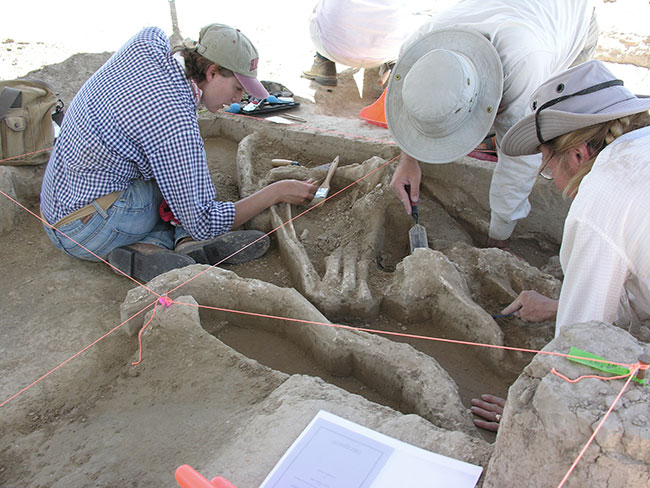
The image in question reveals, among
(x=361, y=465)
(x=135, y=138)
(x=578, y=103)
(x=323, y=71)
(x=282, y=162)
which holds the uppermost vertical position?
(x=578, y=103)

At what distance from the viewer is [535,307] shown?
215 centimetres

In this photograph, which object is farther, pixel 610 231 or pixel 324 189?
pixel 324 189

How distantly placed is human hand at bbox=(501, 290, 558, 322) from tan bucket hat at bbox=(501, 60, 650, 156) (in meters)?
0.69

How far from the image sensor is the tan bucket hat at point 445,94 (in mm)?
2420

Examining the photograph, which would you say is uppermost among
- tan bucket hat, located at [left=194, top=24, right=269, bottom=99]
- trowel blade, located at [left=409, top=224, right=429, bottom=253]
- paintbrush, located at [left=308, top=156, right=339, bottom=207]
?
tan bucket hat, located at [left=194, top=24, right=269, bottom=99]

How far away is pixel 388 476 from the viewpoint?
4.47 feet

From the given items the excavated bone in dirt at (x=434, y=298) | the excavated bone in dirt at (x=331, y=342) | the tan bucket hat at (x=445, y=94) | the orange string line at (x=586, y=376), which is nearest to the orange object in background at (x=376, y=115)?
the tan bucket hat at (x=445, y=94)

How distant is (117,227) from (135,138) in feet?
1.72

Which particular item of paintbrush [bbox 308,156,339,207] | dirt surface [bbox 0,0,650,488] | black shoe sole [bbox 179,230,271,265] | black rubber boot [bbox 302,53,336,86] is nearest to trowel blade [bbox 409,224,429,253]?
dirt surface [bbox 0,0,650,488]

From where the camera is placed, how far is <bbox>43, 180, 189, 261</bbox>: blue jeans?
2660mm

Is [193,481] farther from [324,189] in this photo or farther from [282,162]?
[282,162]

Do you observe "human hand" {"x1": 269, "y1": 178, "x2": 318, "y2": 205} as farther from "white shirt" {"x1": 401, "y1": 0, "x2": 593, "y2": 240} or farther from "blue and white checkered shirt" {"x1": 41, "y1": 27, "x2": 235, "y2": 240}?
"white shirt" {"x1": 401, "y1": 0, "x2": 593, "y2": 240}

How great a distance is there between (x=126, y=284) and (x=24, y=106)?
145 cm

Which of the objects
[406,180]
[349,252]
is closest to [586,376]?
[349,252]
